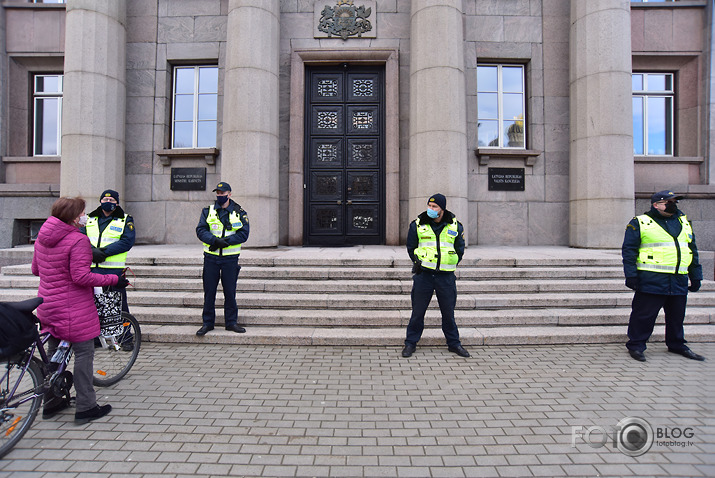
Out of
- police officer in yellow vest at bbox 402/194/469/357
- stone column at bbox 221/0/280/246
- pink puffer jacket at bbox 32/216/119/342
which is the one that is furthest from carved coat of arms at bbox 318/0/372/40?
pink puffer jacket at bbox 32/216/119/342

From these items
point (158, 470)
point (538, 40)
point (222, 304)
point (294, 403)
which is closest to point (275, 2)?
point (538, 40)

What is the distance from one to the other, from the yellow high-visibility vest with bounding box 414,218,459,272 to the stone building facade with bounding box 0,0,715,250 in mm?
5407

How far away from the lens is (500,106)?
11.4 meters

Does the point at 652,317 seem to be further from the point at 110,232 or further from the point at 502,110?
the point at 502,110

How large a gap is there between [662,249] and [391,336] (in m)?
3.61

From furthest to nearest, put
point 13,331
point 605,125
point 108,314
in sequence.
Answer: point 605,125
point 108,314
point 13,331

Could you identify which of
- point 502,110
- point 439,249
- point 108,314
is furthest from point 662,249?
point 502,110

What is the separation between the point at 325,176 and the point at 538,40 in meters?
7.20

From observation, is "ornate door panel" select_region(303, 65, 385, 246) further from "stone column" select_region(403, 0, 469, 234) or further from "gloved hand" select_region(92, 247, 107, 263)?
"gloved hand" select_region(92, 247, 107, 263)

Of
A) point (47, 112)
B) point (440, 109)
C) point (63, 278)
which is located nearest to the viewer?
point (63, 278)

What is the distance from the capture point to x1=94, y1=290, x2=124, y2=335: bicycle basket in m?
4.29

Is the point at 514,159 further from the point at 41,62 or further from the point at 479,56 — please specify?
the point at 41,62

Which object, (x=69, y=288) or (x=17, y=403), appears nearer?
(x=17, y=403)

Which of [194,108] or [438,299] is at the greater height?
[194,108]
